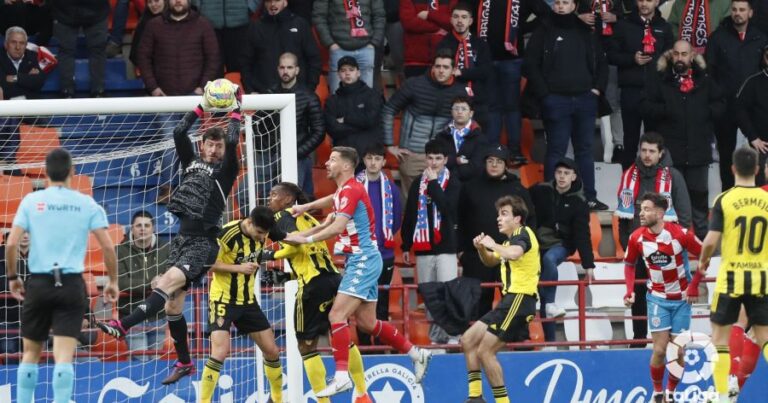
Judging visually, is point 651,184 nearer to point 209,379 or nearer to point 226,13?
point 226,13

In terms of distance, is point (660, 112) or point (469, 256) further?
point (660, 112)

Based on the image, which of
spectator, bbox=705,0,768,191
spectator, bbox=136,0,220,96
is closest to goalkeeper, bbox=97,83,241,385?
spectator, bbox=136,0,220,96

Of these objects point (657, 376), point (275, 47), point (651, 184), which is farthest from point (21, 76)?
point (657, 376)

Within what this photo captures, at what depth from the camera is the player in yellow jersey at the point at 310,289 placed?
14.4 metres

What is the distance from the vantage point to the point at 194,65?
17797 millimetres

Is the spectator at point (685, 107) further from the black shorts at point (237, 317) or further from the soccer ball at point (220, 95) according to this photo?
the soccer ball at point (220, 95)

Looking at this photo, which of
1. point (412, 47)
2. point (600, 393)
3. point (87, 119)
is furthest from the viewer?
point (412, 47)

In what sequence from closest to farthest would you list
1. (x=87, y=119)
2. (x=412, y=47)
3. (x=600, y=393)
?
1. (x=600, y=393)
2. (x=87, y=119)
3. (x=412, y=47)

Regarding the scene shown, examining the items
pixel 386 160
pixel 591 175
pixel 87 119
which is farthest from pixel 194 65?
pixel 591 175

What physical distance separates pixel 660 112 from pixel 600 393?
3458 millimetres

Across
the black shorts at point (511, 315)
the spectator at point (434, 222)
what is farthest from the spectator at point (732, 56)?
the black shorts at point (511, 315)

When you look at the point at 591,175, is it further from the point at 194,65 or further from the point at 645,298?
the point at 194,65

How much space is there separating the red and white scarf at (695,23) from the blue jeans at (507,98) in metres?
2.29

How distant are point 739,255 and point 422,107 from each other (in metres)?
5.03
